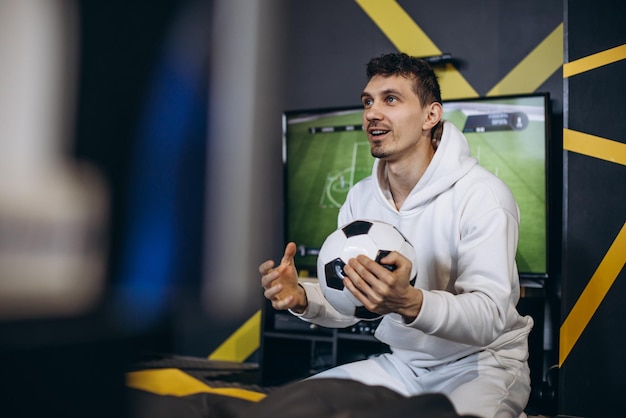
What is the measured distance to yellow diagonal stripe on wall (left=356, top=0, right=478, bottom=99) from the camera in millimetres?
→ 3289

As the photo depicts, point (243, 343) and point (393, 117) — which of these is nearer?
point (393, 117)

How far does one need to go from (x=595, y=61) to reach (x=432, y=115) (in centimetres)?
107

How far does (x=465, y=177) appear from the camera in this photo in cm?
172

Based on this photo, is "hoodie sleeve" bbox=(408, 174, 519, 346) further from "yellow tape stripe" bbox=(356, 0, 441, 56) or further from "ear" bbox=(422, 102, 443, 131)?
"yellow tape stripe" bbox=(356, 0, 441, 56)

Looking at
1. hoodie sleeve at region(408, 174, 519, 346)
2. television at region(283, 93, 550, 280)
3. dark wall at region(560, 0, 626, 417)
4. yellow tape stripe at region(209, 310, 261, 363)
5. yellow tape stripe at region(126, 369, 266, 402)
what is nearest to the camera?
hoodie sleeve at region(408, 174, 519, 346)

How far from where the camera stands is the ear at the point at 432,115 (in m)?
1.87

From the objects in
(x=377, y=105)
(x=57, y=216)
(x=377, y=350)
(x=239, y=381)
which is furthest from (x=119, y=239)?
(x=377, y=105)

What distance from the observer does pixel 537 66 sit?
3.11 m

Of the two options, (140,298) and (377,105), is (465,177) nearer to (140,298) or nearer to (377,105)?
(377,105)

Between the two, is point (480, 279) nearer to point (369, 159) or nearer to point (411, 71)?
point (411, 71)

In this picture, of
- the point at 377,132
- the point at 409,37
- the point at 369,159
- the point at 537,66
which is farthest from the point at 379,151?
the point at 409,37

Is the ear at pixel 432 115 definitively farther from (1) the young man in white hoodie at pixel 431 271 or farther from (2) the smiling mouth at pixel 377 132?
(2) the smiling mouth at pixel 377 132

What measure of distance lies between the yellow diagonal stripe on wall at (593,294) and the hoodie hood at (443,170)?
1036mm

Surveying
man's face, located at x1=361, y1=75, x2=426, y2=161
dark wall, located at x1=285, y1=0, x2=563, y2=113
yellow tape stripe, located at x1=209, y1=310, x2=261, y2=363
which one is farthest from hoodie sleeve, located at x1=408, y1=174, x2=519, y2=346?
yellow tape stripe, located at x1=209, y1=310, x2=261, y2=363
